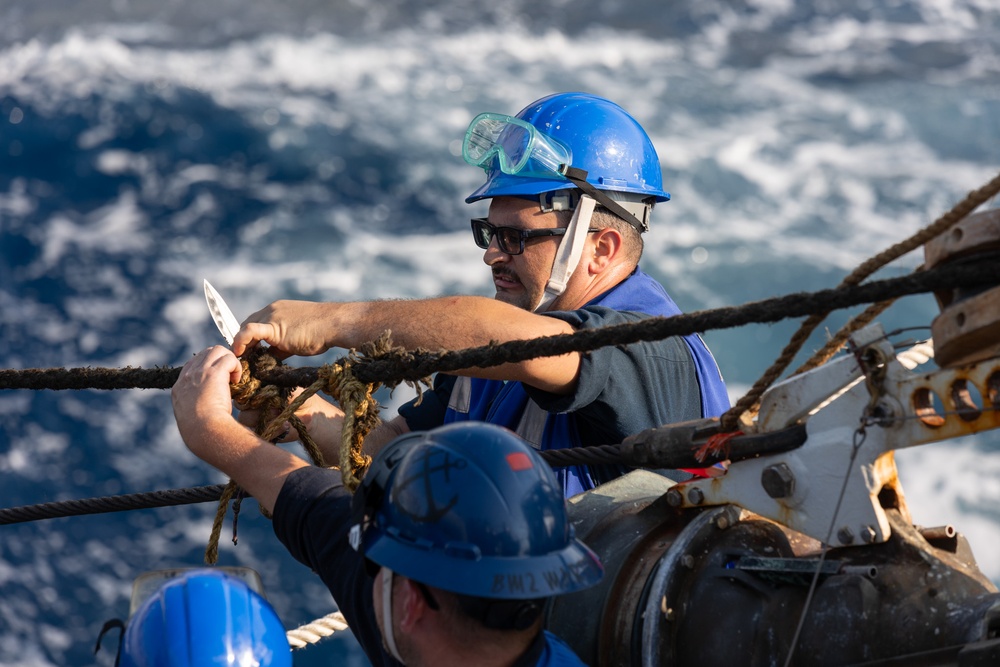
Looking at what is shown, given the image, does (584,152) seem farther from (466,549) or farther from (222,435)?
(466,549)

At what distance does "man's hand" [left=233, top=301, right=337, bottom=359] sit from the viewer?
7.46ft

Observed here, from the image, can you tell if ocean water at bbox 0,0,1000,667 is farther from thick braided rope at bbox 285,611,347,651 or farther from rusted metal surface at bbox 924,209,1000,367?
rusted metal surface at bbox 924,209,1000,367

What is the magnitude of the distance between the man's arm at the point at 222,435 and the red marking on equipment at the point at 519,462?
2.02ft

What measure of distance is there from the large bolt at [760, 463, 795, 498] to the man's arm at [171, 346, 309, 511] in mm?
781

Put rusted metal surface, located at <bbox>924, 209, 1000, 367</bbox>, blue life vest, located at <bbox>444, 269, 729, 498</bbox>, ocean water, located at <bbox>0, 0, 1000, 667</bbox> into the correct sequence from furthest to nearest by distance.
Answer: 1. ocean water, located at <bbox>0, 0, 1000, 667</bbox>
2. blue life vest, located at <bbox>444, 269, 729, 498</bbox>
3. rusted metal surface, located at <bbox>924, 209, 1000, 367</bbox>

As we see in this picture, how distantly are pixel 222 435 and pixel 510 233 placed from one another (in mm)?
1093

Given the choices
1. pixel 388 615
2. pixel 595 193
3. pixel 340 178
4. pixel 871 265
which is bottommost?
pixel 340 178

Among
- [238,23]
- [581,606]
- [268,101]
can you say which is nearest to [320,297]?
[268,101]

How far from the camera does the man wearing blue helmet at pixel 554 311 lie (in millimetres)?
2307

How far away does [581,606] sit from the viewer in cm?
184

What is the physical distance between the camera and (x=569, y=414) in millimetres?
2627

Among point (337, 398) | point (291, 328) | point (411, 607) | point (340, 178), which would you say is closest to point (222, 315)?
point (291, 328)

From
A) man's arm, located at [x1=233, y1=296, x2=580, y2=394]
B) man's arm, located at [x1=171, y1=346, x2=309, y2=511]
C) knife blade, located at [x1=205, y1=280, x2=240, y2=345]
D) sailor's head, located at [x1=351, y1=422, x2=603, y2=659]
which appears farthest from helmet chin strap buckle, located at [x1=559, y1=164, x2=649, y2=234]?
sailor's head, located at [x1=351, y1=422, x2=603, y2=659]

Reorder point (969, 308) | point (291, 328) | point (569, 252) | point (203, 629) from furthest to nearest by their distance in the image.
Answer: point (569, 252), point (291, 328), point (203, 629), point (969, 308)
